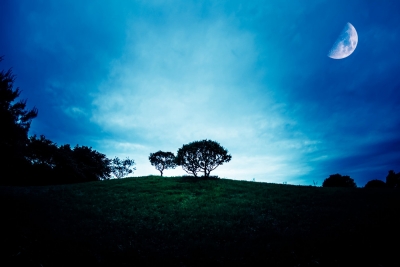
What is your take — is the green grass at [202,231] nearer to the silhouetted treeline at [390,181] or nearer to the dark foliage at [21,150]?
the dark foliage at [21,150]

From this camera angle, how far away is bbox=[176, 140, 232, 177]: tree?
35938mm

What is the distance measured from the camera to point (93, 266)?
28.5ft

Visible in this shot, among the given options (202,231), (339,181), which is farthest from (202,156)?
(339,181)

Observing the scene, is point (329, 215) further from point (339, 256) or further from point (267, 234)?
point (339, 256)

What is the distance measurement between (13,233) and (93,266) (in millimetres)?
5717

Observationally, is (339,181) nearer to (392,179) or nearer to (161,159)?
(392,179)

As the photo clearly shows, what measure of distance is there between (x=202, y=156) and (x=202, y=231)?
22.0 metres

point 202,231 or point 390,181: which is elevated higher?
point 390,181

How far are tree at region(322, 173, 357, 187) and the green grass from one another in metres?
48.1

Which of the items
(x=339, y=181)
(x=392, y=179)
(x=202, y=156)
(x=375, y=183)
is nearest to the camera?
(x=202, y=156)

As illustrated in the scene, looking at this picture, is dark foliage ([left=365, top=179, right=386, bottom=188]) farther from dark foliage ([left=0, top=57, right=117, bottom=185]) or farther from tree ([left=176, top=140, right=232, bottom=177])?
dark foliage ([left=0, top=57, right=117, bottom=185])

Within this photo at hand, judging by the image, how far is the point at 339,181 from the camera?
204ft

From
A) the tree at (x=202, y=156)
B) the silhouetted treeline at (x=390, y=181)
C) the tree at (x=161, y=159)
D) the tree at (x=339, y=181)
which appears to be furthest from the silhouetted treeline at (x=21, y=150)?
the silhouetted treeline at (x=390, y=181)

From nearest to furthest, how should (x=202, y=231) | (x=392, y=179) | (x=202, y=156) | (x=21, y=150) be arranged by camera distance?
(x=202, y=231) < (x=21, y=150) < (x=202, y=156) < (x=392, y=179)
